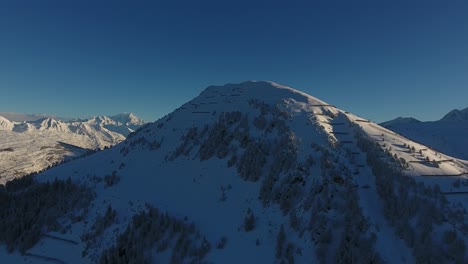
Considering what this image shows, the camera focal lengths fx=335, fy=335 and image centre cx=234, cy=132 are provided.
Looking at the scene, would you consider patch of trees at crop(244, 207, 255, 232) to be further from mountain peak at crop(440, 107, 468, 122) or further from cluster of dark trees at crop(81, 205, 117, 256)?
mountain peak at crop(440, 107, 468, 122)

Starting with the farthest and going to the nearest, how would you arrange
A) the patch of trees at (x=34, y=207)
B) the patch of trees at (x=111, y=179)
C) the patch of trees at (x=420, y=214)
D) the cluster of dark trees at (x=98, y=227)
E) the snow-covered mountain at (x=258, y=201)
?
the patch of trees at (x=111, y=179) < the patch of trees at (x=34, y=207) < the cluster of dark trees at (x=98, y=227) < the snow-covered mountain at (x=258, y=201) < the patch of trees at (x=420, y=214)

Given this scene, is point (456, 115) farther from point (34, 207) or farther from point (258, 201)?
point (34, 207)

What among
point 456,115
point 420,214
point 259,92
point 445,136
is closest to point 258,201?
point 420,214

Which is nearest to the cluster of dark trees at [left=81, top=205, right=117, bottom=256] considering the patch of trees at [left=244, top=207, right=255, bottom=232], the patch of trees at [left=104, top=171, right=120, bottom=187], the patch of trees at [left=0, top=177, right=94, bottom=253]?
the patch of trees at [left=0, top=177, right=94, bottom=253]

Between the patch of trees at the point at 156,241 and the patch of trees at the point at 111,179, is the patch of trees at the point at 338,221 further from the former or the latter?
the patch of trees at the point at 111,179

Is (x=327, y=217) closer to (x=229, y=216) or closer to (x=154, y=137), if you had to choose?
(x=229, y=216)

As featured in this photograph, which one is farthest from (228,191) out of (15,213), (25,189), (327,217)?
(25,189)

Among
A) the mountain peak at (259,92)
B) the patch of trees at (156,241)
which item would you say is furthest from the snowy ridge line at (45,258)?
the mountain peak at (259,92)
